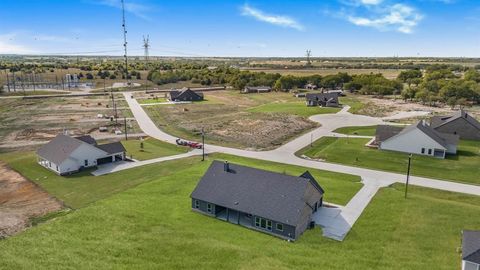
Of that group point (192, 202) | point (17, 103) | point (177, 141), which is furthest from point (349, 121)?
point (17, 103)

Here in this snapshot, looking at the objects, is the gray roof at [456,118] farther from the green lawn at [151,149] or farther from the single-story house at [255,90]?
the single-story house at [255,90]

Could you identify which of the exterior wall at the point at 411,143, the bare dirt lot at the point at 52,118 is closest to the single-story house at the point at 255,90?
the bare dirt lot at the point at 52,118

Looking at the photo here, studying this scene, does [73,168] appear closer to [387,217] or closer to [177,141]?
[177,141]

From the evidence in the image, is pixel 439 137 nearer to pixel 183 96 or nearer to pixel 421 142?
pixel 421 142

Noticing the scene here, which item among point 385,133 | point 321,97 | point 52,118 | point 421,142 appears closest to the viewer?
point 421,142

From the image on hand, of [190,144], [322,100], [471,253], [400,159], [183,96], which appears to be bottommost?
[400,159]

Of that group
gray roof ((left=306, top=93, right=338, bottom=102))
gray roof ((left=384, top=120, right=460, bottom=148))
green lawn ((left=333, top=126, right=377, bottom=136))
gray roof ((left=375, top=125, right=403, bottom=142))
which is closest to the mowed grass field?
gray roof ((left=384, top=120, right=460, bottom=148))

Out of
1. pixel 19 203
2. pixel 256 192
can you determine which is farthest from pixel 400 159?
pixel 19 203
